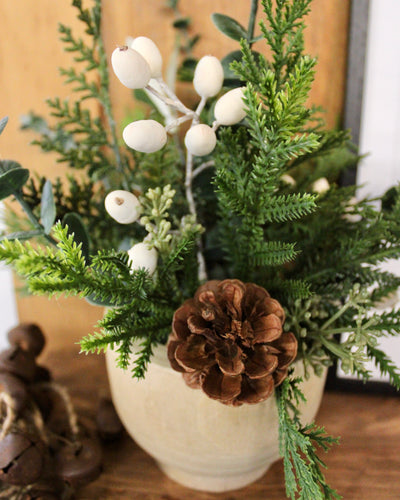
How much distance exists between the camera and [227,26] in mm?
337

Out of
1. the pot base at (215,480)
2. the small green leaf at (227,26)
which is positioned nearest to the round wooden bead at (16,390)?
the pot base at (215,480)

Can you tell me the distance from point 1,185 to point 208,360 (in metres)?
0.19

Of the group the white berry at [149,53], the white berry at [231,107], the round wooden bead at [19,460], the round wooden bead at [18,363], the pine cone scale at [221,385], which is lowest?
the round wooden bead at [19,460]

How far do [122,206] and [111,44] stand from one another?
322 mm

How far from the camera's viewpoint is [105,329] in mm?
278

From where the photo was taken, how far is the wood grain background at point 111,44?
A: 19.2 inches

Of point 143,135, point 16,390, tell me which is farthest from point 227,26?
point 16,390

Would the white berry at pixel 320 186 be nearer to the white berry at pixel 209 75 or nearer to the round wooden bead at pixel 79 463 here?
the white berry at pixel 209 75

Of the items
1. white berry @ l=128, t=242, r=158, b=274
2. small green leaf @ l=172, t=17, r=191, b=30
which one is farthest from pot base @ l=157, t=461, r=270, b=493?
small green leaf @ l=172, t=17, r=191, b=30

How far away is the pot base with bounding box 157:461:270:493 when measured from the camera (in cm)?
42

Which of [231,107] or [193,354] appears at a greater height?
[231,107]

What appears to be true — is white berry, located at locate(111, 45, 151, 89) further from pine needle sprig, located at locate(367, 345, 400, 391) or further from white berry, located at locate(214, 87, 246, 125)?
pine needle sprig, located at locate(367, 345, 400, 391)

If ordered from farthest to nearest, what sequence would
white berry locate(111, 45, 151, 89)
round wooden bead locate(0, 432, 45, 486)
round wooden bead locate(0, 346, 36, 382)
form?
round wooden bead locate(0, 346, 36, 382) → round wooden bead locate(0, 432, 45, 486) → white berry locate(111, 45, 151, 89)

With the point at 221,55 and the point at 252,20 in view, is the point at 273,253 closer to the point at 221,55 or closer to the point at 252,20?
the point at 252,20
